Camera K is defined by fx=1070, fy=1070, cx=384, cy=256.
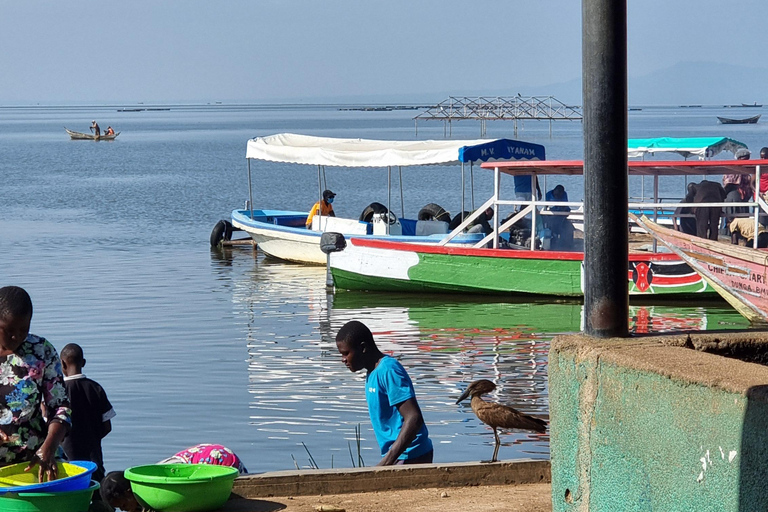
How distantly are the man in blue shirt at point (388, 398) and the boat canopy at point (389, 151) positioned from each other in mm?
12565

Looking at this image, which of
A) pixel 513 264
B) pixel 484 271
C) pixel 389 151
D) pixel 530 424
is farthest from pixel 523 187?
pixel 530 424

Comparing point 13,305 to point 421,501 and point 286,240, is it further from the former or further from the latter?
point 286,240

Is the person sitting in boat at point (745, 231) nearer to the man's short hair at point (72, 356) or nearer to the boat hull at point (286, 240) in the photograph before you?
the boat hull at point (286, 240)

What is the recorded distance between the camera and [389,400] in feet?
19.0

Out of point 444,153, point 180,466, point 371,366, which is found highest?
point 444,153

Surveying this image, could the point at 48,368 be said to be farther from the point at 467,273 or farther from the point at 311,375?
the point at 467,273

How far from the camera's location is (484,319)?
1535cm

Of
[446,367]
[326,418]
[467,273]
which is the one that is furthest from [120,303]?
[326,418]

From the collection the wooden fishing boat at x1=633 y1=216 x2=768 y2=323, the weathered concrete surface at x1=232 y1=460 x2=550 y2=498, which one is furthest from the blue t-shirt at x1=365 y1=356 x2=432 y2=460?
the wooden fishing boat at x1=633 y1=216 x2=768 y2=323

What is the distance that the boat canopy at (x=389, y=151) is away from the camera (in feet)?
61.1

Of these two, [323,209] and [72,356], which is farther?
[323,209]

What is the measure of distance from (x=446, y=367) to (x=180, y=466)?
6967 mm

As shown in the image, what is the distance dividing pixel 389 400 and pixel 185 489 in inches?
48.6

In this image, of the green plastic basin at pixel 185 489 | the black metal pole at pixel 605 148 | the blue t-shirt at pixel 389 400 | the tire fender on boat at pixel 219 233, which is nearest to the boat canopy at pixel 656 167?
the blue t-shirt at pixel 389 400
